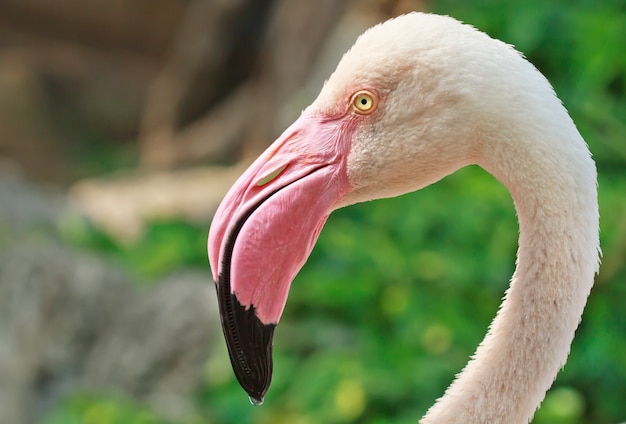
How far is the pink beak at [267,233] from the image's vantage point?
4.70 feet

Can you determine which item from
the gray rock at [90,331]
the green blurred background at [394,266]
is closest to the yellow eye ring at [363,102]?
the green blurred background at [394,266]

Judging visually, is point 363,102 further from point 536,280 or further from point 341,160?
point 536,280

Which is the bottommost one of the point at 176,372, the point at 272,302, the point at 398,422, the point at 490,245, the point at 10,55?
the point at 10,55

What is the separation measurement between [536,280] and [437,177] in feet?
0.75

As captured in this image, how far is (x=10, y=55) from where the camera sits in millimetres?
7586

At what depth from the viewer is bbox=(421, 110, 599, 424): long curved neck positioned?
4.43 ft

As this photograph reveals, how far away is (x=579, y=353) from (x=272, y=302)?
6.27ft

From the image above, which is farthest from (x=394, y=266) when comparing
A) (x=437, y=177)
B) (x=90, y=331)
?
(x=437, y=177)

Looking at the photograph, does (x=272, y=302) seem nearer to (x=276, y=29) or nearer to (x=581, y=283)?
(x=581, y=283)

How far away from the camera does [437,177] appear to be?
1.47 m

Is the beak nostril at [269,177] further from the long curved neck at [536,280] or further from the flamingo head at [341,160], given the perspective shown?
the long curved neck at [536,280]

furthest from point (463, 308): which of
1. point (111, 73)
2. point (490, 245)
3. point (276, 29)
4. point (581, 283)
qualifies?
point (111, 73)

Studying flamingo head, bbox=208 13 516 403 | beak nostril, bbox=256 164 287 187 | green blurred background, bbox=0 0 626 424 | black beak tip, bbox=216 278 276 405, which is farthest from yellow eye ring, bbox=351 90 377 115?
green blurred background, bbox=0 0 626 424

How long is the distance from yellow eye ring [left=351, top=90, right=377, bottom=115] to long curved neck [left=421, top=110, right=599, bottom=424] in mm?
201
